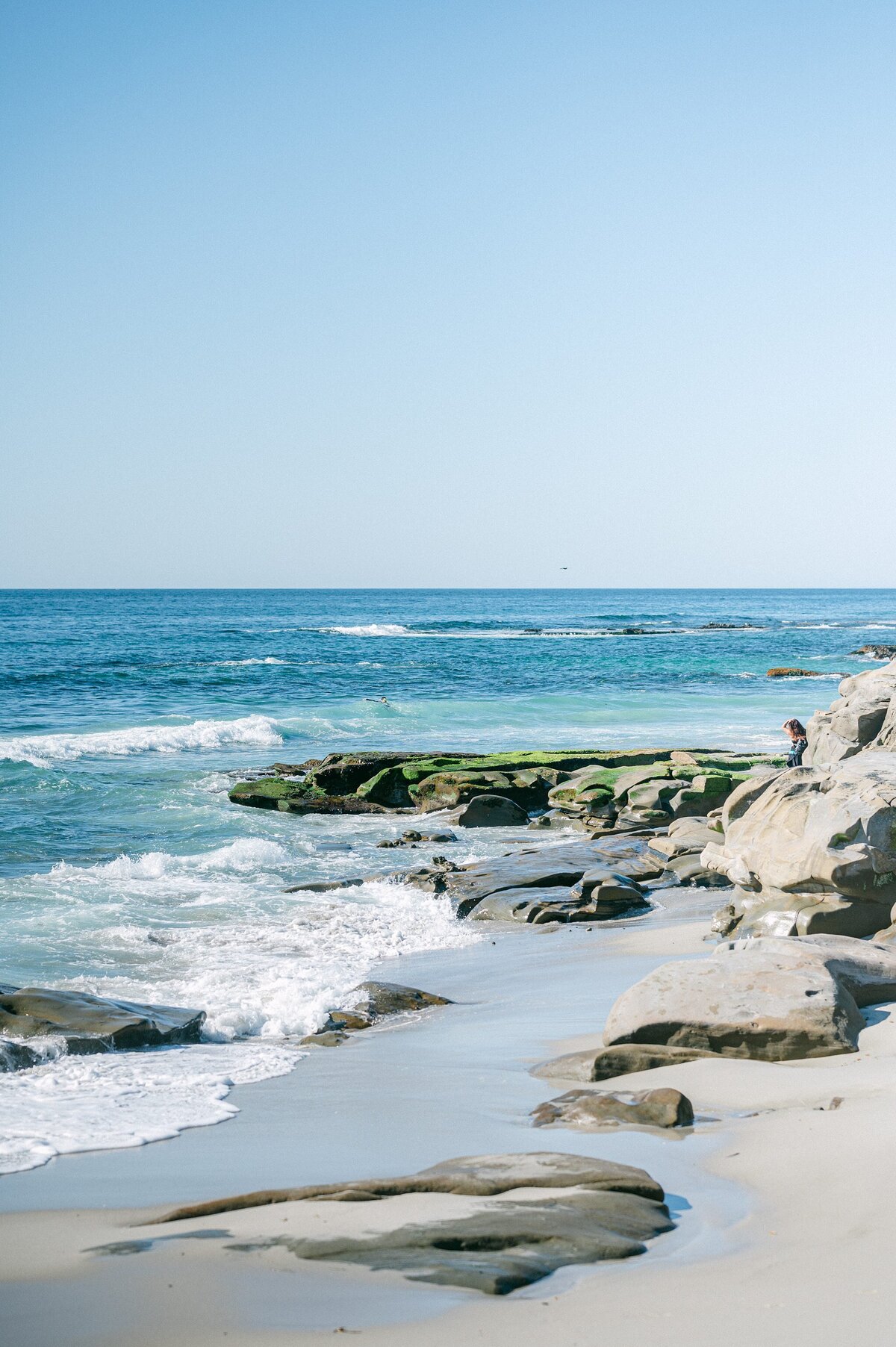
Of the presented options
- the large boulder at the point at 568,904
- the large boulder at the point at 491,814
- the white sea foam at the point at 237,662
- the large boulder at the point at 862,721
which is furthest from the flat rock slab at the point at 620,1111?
the white sea foam at the point at 237,662

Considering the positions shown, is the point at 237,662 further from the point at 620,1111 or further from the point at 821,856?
the point at 620,1111

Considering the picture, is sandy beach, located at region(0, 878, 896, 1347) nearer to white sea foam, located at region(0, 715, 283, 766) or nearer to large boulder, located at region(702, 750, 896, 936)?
large boulder, located at region(702, 750, 896, 936)

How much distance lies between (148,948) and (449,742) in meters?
16.4

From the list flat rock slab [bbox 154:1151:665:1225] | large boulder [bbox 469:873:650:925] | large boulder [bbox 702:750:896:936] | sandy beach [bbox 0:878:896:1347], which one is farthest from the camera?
large boulder [bbox 469:873:650:925]

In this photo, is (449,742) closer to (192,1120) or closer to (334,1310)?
(192,1120)

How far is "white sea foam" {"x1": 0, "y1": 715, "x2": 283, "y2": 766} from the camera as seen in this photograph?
2412cm

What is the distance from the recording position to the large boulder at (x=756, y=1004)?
6.35 metres

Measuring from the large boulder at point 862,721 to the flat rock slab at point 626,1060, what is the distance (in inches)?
240

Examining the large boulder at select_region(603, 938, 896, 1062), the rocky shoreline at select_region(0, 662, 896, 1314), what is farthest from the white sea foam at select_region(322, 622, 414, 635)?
the large boulder at select_region(603, 938, 896, 1062)

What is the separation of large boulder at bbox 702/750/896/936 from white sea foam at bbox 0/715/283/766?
16701 millimetres

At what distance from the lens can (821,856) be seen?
8.83 metres

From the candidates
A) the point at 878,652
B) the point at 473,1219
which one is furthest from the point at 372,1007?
the point at 878,652

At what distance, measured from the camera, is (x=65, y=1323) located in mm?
3584

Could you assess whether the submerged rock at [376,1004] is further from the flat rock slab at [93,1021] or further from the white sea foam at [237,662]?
the white sea foam at [237,662]
